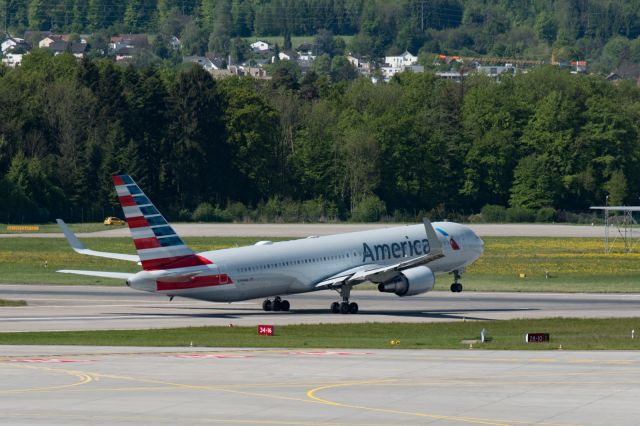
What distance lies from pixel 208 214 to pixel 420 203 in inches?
1089

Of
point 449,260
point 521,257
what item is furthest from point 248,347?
point 521,257

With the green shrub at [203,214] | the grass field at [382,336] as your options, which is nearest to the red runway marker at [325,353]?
the grass field at [382,336]

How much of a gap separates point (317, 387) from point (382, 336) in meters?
18.3

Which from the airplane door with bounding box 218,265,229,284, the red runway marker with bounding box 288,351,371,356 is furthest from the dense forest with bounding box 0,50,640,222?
the red runway marker with bounding box 288,351,371,356

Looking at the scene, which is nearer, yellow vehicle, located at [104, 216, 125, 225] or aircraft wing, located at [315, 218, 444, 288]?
aircraft wing, located at [315, 218, 444, 288]

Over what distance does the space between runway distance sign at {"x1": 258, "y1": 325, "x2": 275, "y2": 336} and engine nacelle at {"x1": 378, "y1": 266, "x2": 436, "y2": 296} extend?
14.5 m

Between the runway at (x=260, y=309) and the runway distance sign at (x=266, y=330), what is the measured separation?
5721 mm

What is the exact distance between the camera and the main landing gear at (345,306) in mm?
71250

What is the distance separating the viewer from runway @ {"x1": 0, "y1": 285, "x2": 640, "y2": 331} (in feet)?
216

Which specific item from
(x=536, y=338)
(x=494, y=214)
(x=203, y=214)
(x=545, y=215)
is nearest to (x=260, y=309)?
(x=536, y=338)

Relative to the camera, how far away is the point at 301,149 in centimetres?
18038

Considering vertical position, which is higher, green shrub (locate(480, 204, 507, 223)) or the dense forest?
the dense forest

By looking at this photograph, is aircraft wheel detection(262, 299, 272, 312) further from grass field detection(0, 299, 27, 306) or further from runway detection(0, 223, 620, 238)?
runway detection(0, 223, 620, 238)

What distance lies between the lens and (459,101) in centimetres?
19550
